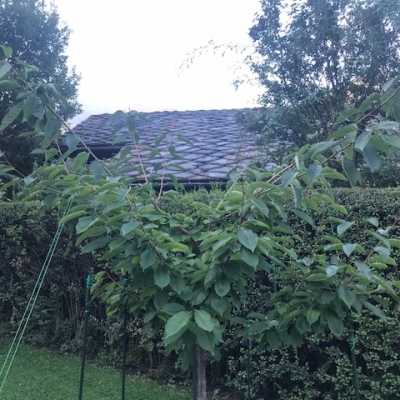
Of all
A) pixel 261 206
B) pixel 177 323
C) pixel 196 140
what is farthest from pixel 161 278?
pixel 196 140

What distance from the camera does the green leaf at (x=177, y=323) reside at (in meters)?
1.48

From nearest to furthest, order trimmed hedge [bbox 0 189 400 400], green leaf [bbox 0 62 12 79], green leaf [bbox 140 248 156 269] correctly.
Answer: green leaf [bbox 0 62 12 79] < green leaf [bbox 140 248 156 269] < trimmed hedge [bbox 0 189 400 400]

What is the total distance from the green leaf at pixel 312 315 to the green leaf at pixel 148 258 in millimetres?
758

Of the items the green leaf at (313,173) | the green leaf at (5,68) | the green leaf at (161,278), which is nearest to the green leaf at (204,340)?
the green leaf at (161,278)

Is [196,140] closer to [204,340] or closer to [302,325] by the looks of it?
[302,325]

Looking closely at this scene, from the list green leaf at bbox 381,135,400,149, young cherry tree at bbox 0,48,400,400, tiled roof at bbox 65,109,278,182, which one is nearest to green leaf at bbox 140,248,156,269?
young cherry tree at bbox 0,48,400,400

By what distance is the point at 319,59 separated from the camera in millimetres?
5199

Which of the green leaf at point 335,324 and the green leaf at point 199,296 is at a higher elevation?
the green leaf at point 199,296

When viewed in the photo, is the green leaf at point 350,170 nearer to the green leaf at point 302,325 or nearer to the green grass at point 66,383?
the green leaf at point 302,325

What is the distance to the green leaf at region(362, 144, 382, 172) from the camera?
1392mm

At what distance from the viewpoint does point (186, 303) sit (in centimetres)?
192

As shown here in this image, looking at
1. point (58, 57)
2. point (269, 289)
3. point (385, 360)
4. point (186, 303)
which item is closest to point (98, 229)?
point (186, 303)

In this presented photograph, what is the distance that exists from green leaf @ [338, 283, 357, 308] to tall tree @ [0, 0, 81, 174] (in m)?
8.13

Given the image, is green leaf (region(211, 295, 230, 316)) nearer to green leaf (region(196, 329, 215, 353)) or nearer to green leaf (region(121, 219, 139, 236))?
green leaf (region(196, 329, 215, 353))
